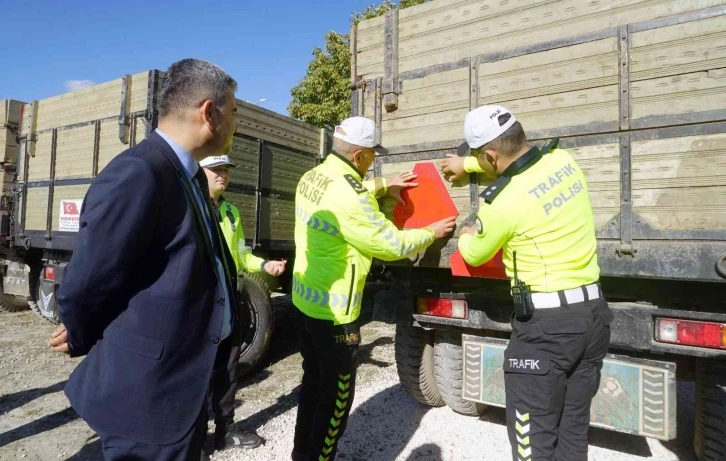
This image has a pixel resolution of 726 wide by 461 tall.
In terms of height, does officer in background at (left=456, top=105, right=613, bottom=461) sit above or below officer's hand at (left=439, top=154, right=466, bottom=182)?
below

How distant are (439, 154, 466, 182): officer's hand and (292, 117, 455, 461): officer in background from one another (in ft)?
1.47

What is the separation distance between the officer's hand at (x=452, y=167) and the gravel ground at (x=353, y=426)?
1.87m

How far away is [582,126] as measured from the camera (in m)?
2.57

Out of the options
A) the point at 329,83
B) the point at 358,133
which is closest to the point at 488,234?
the point at 358,133

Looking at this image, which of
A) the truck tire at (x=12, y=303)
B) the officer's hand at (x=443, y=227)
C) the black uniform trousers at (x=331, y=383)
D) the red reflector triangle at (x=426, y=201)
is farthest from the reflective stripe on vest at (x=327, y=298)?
the truck tire at (x=12, y=303)

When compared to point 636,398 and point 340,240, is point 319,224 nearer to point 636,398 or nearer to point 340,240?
point 340,240

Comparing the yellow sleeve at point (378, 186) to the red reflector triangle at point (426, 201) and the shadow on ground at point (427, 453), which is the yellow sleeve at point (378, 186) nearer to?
the red reflector triangle at point (426, 201)

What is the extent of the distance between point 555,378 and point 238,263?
2.45 meters

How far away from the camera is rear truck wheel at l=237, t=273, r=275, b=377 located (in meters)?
4.71

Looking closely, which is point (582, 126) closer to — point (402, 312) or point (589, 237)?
point (589, 237)

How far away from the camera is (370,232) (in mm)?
2371

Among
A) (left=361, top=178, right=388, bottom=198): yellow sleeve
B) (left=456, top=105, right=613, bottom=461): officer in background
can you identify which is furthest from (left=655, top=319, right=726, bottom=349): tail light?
(left=361, top=178, right=388, bottom=198): yellow sleeve

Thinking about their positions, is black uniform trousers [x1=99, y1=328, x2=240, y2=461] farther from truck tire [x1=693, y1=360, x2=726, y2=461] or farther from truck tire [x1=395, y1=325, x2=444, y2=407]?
truck tire [x1=693, y1=360, x2=726, y2=461]

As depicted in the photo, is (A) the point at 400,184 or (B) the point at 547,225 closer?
(B) the point at 547,225
